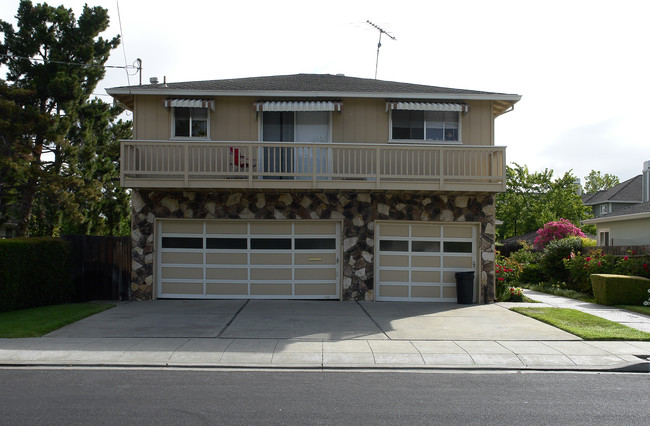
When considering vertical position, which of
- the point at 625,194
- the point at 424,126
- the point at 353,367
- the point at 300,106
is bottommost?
the point at 353,367

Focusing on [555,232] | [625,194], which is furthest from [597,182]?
[555,232]

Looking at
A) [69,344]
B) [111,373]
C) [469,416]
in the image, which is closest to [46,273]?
[69,344]

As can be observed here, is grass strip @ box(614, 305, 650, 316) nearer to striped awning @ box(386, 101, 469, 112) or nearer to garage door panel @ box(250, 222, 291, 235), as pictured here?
striped awning @ box(386, 101, 469, 112)

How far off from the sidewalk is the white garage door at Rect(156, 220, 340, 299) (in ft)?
6.35

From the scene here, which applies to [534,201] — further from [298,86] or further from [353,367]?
[353,367]

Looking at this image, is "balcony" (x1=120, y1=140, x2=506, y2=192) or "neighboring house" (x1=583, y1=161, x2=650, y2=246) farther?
"neighboring house" (x1=583, y1=161, x2=650, y2=246)

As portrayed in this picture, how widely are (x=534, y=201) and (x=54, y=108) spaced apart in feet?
114

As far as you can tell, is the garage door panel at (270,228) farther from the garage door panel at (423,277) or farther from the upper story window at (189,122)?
the garage door panel at (423,277)

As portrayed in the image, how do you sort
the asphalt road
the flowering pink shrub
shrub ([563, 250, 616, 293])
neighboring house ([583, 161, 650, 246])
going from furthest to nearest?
the flowering pink shrub
neighboring house ([583, 161, 650, 246])
shrub ([563, 250, 616, 293])
the asphalt road

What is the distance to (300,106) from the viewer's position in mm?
15977

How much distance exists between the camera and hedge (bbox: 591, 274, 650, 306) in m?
16.1

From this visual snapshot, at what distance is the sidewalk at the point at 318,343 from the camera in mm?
8953

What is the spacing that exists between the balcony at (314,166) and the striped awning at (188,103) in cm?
133

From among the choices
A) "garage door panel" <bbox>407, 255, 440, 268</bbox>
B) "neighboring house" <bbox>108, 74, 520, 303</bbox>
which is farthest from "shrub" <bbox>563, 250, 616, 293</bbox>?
"garage door panel" <bbox>407, 255, 440, 268</bbox>
